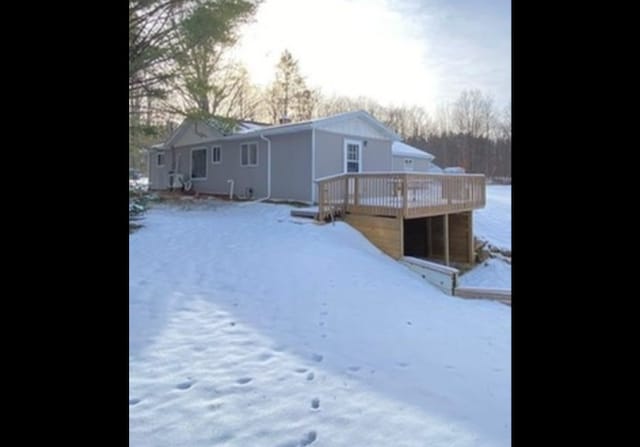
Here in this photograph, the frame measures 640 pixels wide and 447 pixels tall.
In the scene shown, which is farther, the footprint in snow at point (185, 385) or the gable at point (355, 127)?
the gable at point (355, 127)

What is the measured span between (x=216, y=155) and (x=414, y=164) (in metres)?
8.00

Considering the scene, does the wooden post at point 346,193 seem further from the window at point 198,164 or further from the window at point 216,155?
the window at point 198,164

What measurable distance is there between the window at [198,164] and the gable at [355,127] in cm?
577

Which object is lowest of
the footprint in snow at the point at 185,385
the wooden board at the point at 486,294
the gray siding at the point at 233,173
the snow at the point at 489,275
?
the snow at the point at 489,275

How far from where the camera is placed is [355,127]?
47.0 feet

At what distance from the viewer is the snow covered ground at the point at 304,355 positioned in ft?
8.43

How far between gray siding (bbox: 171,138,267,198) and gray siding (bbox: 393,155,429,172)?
5.54 meters

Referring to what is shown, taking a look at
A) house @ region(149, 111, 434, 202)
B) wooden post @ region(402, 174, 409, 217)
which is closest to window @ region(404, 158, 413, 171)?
house @ region(149, 111, 434, 202)

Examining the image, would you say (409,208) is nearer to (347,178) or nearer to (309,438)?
(347,178)

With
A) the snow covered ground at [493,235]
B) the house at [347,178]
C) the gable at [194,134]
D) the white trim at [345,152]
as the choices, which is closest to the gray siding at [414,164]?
the house at [347,178]

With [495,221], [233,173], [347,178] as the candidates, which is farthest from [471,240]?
[233,173]

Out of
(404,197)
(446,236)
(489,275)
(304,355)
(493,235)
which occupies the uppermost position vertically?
(404,197)

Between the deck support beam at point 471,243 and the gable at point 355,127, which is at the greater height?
the gable at point 355,127
